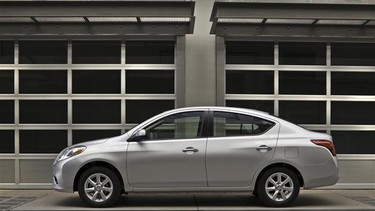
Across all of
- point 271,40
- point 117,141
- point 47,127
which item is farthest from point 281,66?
point 47,127

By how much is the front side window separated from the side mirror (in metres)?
0.13

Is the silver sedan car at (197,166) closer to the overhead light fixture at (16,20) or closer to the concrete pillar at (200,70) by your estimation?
the concrete pillar at (200,70)

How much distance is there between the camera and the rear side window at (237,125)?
8906 mm

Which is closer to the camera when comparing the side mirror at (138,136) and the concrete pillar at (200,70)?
the side mirror at (138,136)

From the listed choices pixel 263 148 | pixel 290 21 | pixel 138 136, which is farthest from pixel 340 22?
pixel 138 136

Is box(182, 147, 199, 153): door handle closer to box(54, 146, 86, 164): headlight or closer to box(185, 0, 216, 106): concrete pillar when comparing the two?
box(54, 146, 86, 164): headlight

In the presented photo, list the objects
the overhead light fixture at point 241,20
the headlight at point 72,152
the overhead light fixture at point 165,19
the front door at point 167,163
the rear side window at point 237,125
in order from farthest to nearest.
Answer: the overhead light fixture at point 165,19, the overhead light fixture at point 241,20, the rear side window at point 237,125, the headlight at point 72,152, the front door at point 167,163

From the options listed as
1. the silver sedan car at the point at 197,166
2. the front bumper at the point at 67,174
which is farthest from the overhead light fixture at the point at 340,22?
the front bumper at the point at 67,174

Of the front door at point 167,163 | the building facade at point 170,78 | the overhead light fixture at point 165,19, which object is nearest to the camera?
the front door at point 167,163

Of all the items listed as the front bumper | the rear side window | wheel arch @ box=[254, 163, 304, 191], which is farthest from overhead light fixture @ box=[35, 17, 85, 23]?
wheel arch @ box=[254, 163, 304, 191]

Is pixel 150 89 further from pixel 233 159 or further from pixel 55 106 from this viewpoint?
pixel 233 159

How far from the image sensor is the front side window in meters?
8.88

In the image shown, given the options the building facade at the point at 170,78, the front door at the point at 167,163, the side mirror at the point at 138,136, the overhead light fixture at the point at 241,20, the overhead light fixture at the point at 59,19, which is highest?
the overhead light fixture at the point at 59,19

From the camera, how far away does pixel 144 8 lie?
10.3m
